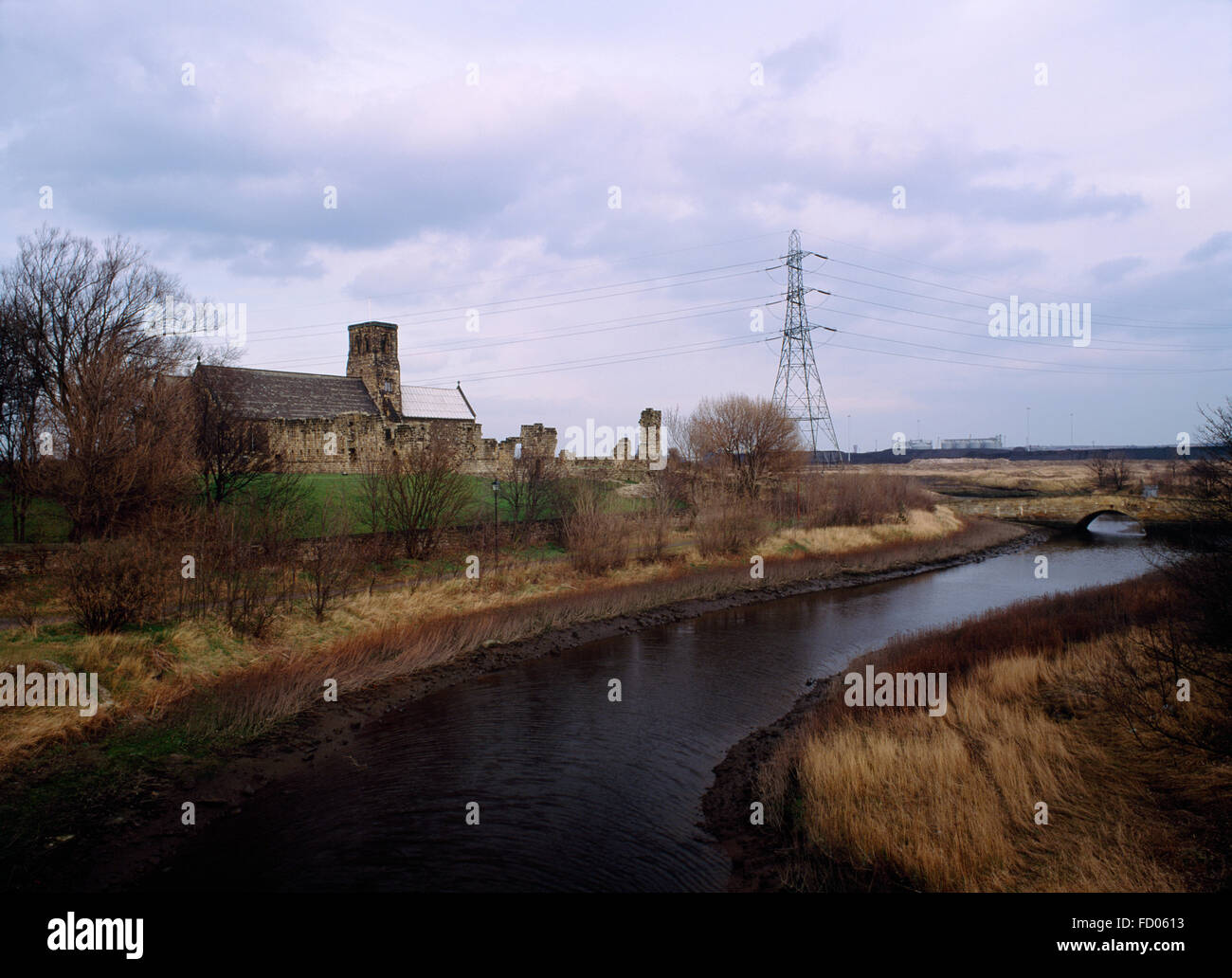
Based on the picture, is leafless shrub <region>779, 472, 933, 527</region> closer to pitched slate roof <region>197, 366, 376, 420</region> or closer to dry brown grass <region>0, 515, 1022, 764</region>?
dry brown grass <region>0, 515, 1022, 764</region>

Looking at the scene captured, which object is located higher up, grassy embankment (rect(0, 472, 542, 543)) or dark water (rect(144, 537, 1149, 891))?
grassy embankment (rect(0, 472, 542, 543))

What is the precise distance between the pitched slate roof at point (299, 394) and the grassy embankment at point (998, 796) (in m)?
42.3

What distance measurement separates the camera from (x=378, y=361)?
60.4m

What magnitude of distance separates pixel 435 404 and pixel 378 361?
19.7 feet

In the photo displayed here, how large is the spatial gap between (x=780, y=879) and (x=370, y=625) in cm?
1405

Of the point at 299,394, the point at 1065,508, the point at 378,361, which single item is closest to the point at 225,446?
the point at 299,394

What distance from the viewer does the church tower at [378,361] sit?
59812mm

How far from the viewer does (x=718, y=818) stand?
34.3ft

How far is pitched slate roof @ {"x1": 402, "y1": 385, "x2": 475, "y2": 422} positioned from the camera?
6188 cm

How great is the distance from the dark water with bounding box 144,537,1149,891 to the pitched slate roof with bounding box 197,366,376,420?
35.1 m

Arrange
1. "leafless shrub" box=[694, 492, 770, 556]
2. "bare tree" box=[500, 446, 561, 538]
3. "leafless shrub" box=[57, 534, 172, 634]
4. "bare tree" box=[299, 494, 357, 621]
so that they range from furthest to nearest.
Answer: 1. "leafless shrub" box=[694, 492, 770, 556]
2. "bare tree" box=[500, 446, 561, 538]
3. "bare tree" box=[299, 494, 357, 621]
4. "leafless shrub" box=[57, 534, 172, 634]

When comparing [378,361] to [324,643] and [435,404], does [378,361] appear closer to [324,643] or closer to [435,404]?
[435,404]

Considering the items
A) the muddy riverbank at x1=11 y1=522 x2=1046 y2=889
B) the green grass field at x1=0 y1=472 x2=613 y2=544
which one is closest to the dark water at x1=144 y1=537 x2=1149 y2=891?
the muddy riverbank at x1=11 y1=522 x2=1046 y2=889

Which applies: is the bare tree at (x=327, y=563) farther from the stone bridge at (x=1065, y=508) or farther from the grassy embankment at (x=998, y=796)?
the stone bridge at (x=1065, y=508)
